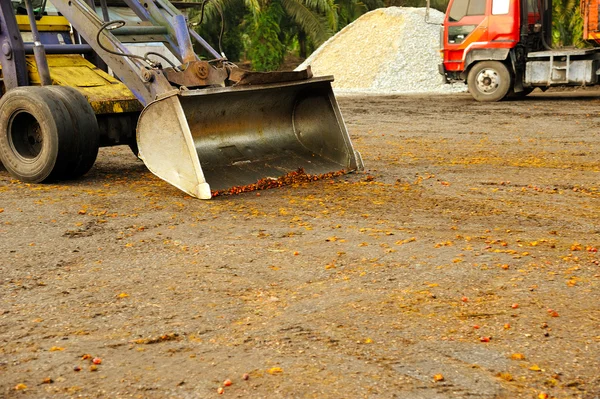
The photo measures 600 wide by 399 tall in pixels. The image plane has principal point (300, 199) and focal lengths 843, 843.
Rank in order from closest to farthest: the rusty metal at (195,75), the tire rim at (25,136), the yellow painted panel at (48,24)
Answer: the rusty metal at (195,75) → the tire rim at (25,136) → the yellow painted panel at (48,24)

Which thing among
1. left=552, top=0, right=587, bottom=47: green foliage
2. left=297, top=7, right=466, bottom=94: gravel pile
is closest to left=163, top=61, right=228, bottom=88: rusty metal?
left=297, top=7, right=466, bottom=94: gravel pile

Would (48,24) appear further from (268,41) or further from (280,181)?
(268,41)

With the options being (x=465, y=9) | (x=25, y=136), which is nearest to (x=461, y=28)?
(x=465, y=9)

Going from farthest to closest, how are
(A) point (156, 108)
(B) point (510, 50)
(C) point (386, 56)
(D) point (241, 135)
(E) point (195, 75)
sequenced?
(C) point (386, 56), (B) point (510, 50), (D) point (241, 135), (E) point (195, 75), (A) point (156, 108)

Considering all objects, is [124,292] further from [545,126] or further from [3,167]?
[545,126]

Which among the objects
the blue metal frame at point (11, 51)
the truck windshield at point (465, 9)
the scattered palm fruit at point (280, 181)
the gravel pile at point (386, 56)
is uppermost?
the blue metal frame at point (11, 51)

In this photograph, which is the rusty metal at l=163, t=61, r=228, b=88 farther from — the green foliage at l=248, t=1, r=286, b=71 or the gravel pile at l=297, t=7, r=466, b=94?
the green foliage at l=248, t=1, r=286, b=71

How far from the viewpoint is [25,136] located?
8438 millimetres

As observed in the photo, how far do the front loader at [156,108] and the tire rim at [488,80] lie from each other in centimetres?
1034

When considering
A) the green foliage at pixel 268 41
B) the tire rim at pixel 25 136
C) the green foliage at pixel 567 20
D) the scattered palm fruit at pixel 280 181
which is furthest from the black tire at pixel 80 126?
the green foliage at pixel 268 41

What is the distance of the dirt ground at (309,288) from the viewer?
11.4ft

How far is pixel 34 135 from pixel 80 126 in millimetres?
862

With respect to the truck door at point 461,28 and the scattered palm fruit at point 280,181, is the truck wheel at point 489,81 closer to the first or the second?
the truck door at point 461,28

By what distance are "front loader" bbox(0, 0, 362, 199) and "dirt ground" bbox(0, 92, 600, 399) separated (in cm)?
35
